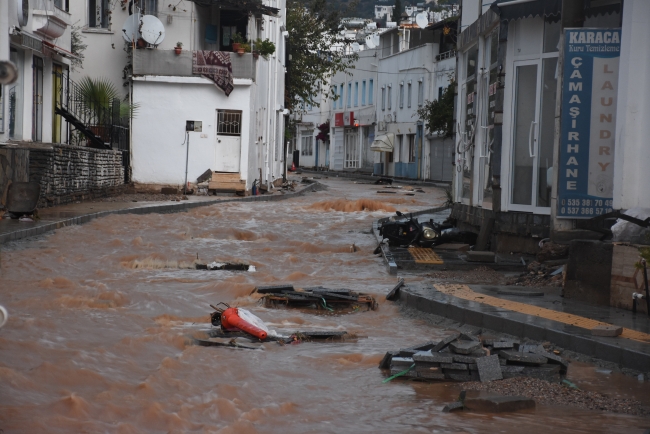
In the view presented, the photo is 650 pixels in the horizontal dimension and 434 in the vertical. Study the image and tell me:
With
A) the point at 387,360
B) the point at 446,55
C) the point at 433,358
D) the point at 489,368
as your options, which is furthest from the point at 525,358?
the point at 446,55

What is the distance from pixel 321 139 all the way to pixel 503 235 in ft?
221

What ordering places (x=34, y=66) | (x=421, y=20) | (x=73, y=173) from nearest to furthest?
(x=73, y=173)
(x=34, y=66)
(x=421, y=20)

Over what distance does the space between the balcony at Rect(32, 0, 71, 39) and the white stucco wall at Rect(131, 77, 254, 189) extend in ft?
19.7

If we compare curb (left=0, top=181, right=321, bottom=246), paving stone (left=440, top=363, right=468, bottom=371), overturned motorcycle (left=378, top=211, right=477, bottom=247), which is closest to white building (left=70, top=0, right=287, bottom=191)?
curb (left=0, top=181, right=321, bottom=246)

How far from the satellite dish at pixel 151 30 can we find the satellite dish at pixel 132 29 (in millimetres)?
546

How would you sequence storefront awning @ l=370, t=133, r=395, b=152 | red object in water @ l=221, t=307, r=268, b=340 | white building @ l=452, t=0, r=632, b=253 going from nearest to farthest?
1. red object in water @ l=221, t=307, r=268, b=340
2. white building @ l=452, t=0, r=632, b=253
3. storefront awning @ l=370, t=133, r=395, b=152

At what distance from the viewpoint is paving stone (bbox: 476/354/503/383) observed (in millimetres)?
7109

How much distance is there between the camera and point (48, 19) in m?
24.5

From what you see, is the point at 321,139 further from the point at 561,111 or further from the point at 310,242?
the point at 561,111

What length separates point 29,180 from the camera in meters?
20.6

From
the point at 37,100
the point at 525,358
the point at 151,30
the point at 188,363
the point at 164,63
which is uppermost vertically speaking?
the point at 151,30

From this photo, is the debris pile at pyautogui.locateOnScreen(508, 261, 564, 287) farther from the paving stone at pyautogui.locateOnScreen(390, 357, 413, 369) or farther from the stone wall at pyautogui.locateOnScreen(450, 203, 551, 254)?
the paving stone at pyautogui.locateOnScreen(390, 357, 413, 369)

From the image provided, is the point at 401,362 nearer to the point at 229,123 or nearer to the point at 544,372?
the point at 544,372

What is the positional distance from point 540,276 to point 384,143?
170 ft
